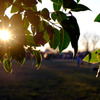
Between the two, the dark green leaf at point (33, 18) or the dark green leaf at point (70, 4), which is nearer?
the dark green leaf at point (70, 4)

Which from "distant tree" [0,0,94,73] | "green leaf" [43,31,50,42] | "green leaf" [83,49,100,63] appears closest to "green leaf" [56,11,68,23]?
"distant tree" [0,0,94,73]

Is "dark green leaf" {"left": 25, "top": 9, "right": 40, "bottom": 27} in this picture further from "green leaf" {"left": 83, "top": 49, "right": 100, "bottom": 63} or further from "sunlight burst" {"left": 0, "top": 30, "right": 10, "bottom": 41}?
"green leaf" {"left": 83, "top": 49, "right": 100, "bottom": 63}

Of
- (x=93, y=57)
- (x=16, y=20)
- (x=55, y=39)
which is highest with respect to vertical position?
(x=16, y=20)

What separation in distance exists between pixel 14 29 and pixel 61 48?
1.03ft

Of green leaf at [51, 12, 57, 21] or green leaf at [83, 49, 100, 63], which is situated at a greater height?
green leaf at [51, 12, 57, 21]

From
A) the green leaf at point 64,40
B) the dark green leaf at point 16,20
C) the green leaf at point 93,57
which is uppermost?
the dark green leaf at point 16,20

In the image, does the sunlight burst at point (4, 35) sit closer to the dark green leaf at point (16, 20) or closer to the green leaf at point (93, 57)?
the dark green leaf at point (16, 20)

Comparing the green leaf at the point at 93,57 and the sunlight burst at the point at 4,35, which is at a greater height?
the sunlight burst at the point at 4,35

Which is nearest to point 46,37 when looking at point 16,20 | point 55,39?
point 55,39

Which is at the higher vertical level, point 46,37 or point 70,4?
point 70,4

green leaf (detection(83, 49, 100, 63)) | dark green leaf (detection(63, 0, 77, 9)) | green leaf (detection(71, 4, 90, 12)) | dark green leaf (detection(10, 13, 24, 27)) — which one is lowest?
green leaf (detection(83, 49, 100, 63))

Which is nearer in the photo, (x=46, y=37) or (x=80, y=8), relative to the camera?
(x=80, y=8)

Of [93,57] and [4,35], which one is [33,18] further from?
[93,57]

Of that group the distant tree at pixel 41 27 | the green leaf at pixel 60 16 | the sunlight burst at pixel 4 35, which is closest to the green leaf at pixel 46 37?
the distant tree at pixel 41 27
